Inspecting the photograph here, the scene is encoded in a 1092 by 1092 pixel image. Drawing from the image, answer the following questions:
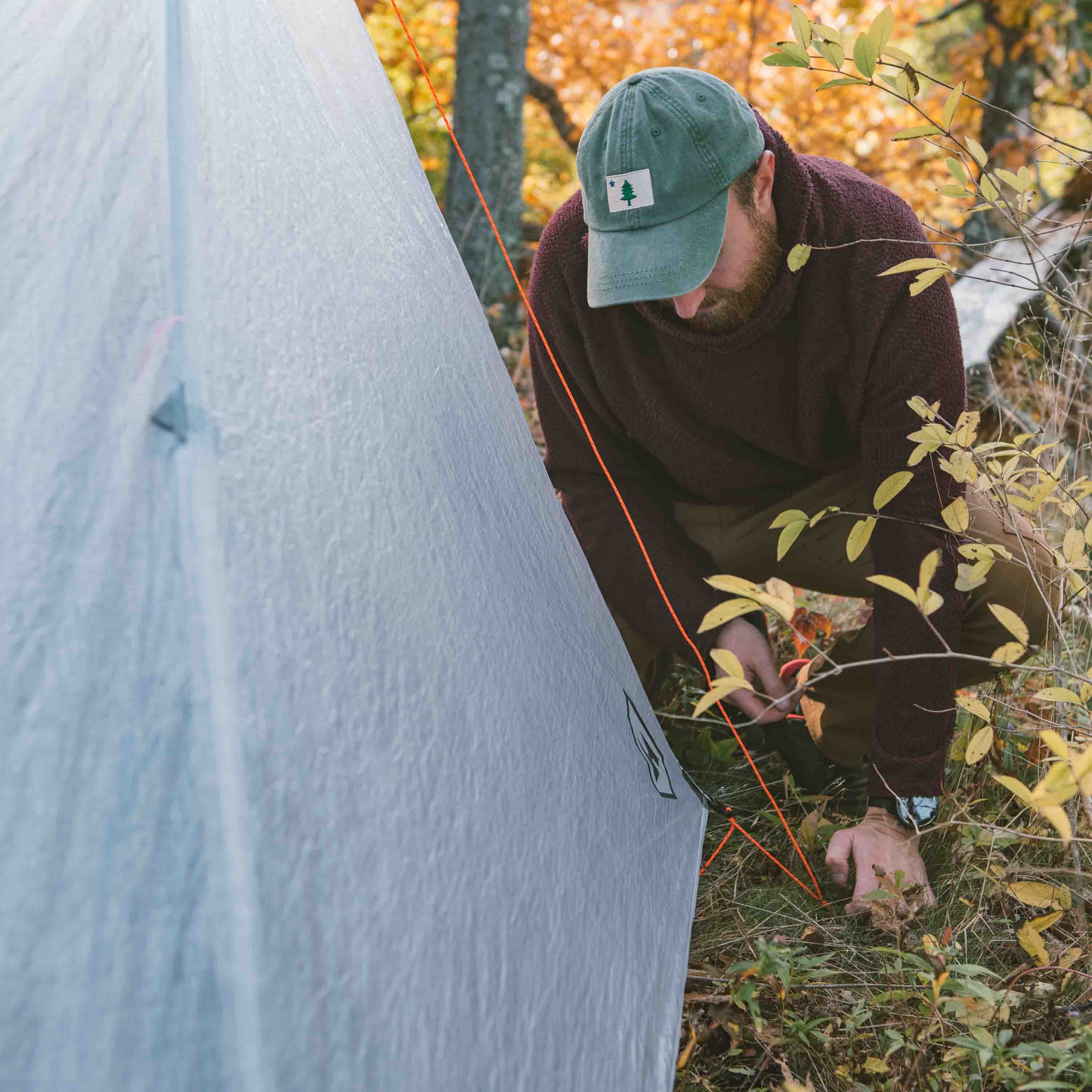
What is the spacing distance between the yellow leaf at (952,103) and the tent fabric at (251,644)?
0.59 meters

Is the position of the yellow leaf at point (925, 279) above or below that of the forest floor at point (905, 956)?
above

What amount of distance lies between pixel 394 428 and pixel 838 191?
1.00 meters

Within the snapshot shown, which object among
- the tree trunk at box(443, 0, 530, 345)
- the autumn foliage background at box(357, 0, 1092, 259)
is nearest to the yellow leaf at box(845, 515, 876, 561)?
the tree trunk at box(443, 0, 530, 345)

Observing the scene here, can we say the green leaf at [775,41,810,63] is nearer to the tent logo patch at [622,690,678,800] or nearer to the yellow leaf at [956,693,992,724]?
the yellow leaf at [956,693,992,724]

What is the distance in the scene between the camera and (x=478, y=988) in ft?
2.44

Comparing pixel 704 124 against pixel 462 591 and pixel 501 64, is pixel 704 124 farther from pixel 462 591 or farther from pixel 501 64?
pixel 501 64

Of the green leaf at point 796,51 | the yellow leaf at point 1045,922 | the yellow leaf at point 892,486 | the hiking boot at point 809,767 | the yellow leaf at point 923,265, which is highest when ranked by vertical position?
the green leaf at point 796,51

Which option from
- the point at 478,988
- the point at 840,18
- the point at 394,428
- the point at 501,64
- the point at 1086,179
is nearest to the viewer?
the point at 478,988

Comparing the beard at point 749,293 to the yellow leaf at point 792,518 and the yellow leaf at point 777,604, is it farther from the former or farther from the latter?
the yellow leaf at point 777,604

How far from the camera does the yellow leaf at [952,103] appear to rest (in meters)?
1.02

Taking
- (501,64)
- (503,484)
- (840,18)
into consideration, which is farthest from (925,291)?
(840,18)

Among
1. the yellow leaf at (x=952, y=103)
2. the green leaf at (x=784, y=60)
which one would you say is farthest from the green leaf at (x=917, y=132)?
the green leaf at (x=784, y=60)

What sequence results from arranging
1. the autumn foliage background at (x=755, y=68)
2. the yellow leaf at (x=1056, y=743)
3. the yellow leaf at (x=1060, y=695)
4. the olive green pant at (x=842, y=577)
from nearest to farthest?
the yellow leaf at (x=1056, y=743), the yellow leaf at (x=1060, y=695), the olive green pant at (x=842, y=577), the autumn foliage background at (x=755, y=68)

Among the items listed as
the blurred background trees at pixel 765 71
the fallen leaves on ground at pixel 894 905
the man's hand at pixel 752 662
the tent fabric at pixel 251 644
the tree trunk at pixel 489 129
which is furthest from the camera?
the blurred background trees at pixel 765 71
